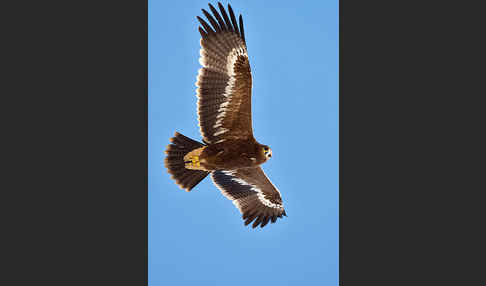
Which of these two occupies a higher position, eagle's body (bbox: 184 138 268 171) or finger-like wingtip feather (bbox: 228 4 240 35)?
finger-like wingtip feather (bbox: 228 4 240 35)

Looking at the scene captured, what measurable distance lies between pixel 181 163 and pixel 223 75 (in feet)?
3.76

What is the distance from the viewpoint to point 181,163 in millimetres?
5777

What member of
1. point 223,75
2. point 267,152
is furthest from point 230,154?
point 223,75

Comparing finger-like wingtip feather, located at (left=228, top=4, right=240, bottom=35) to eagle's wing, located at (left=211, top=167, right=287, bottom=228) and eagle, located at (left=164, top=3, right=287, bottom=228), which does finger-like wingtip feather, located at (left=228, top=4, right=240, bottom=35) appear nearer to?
eagle, located at (left=164, top=3, right=287, bottom=228)

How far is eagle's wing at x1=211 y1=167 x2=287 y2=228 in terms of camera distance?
20.6 ft

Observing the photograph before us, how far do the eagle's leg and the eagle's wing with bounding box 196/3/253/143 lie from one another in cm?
25

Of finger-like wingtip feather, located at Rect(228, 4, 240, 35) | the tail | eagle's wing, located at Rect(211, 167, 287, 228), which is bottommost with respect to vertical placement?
eagle's wing, located at Rect(211, 167, 287, 228)

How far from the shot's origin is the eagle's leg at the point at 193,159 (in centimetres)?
560

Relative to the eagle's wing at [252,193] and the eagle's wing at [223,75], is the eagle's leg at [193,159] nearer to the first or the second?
the eagle's wing at [223,75]

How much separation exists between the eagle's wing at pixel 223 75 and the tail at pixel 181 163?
27cm

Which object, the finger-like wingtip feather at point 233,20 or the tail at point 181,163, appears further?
the tail at point 181,163

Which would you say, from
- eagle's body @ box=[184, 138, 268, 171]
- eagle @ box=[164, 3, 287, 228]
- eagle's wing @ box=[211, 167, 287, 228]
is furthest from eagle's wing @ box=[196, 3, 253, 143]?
eagle's wing @ box=[211, 167, 287, 228]

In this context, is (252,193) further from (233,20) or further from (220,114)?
(233,20)

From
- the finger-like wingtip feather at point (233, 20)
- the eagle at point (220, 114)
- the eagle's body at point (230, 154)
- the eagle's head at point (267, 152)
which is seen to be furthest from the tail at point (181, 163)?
the finger-like wingtip feather at point (233, 20)
